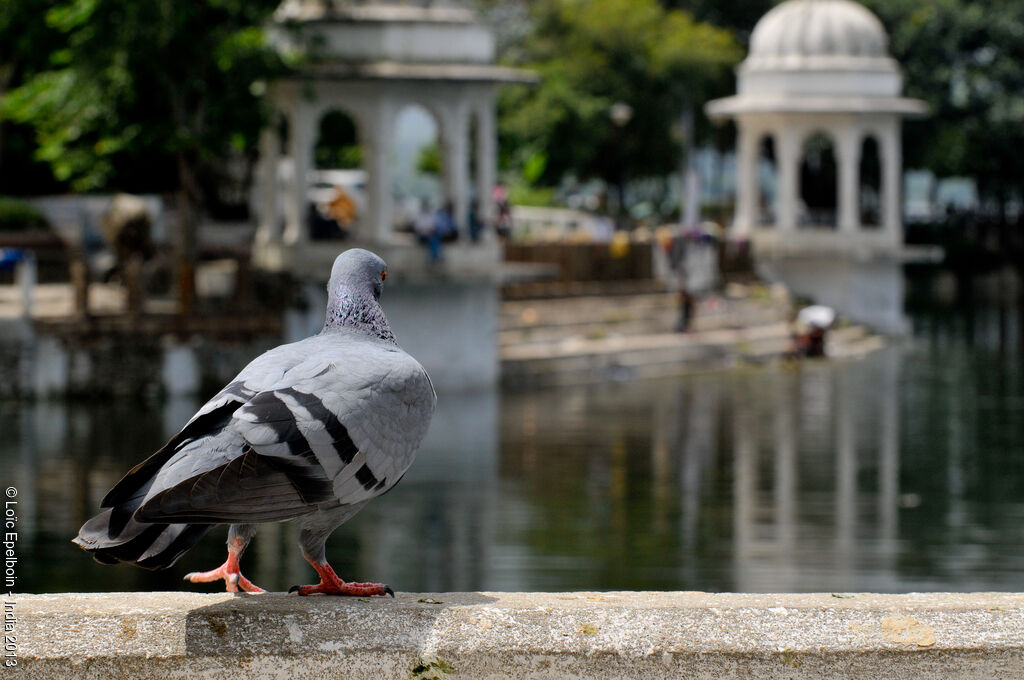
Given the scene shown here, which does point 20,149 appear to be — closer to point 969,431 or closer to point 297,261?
point 297,261

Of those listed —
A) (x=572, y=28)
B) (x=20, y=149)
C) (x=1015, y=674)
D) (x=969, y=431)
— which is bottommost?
(x=969, y=431)

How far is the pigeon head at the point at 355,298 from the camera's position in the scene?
5020 mm

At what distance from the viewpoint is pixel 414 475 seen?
60.1ft

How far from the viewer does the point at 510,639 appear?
14.9 ft

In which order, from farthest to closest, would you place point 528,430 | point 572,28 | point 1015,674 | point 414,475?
point 572,28 < point 528,430 < point 414,475 < point 1015,674

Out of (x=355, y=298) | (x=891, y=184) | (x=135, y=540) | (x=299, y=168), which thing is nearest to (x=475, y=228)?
(x=299, y=168)

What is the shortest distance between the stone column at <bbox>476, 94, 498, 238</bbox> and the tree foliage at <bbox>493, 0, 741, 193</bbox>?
14.1 m

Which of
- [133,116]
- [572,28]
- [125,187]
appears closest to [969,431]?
[133,116]

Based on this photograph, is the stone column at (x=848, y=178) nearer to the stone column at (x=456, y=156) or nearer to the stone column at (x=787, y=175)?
the stone column at (x=787, y=175)

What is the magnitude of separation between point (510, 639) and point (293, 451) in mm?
686

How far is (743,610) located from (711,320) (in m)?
26.6

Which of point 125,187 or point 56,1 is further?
point 125,187

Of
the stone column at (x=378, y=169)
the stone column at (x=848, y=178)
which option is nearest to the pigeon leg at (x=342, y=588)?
the stone column at (x=378, y=169)

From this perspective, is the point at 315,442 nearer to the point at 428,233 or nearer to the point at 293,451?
the point at 293,451
